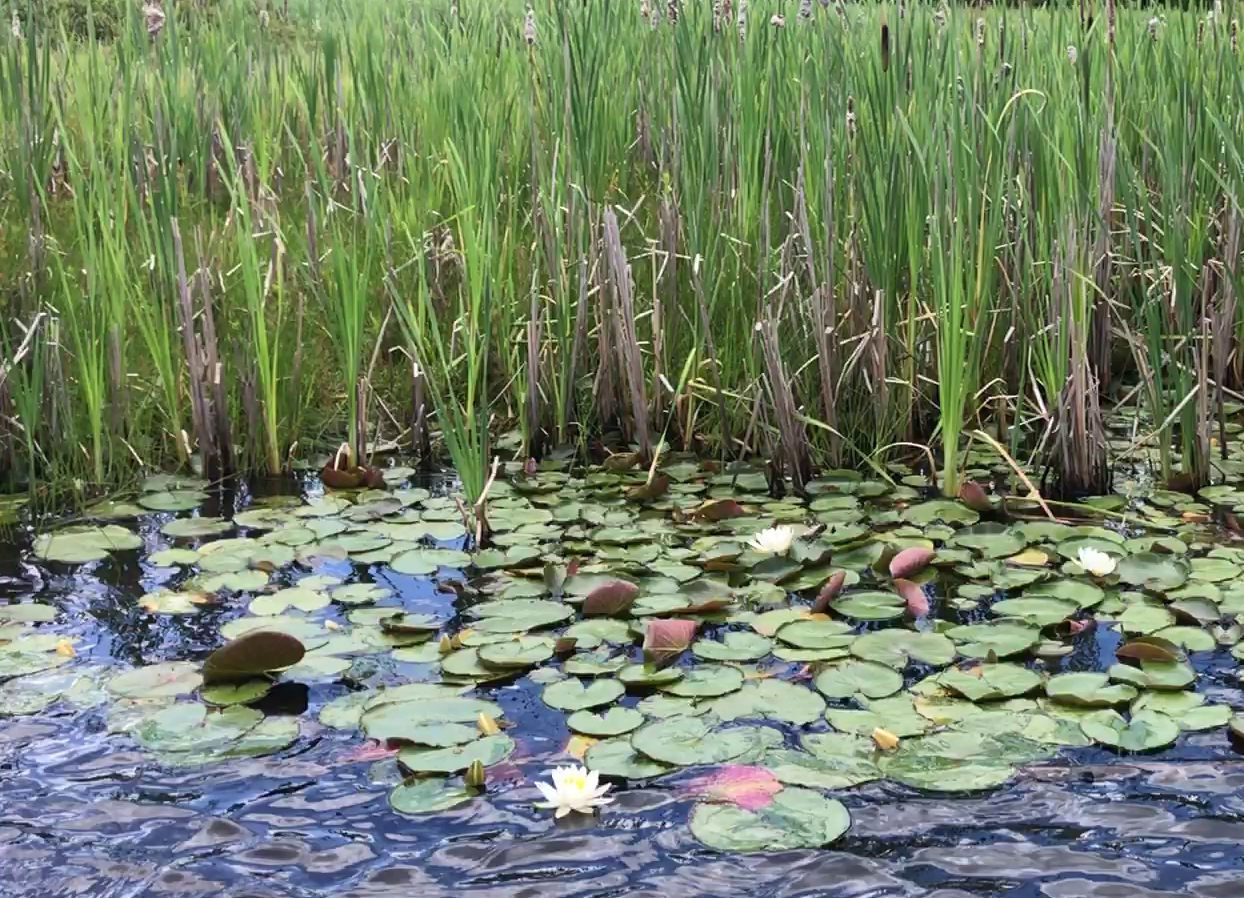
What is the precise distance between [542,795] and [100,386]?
5.39 ft

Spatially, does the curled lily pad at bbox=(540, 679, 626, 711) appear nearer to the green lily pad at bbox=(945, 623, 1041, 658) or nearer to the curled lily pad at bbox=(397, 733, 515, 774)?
the curled lily pad at bbox=(397, 733, 515, 774)

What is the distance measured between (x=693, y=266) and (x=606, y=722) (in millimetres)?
1338

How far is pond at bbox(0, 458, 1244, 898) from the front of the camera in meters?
1.56

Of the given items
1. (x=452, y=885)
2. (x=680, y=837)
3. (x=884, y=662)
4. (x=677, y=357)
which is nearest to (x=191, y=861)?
(x=452, y=885)

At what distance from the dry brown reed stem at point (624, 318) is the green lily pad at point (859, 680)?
103cm

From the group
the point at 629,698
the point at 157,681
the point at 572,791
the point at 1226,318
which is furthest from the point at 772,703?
the point at 1226,318

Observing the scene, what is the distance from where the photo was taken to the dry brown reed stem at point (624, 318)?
2852 millimetres

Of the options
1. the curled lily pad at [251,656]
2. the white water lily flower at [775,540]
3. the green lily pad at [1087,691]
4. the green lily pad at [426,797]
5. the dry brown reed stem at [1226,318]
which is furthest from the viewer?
the dry brown reed stem at [1226,318]

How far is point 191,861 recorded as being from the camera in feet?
5.12

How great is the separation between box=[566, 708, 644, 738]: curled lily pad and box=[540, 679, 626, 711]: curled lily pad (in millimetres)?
20

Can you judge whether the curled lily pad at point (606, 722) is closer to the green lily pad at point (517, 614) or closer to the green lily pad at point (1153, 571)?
the green lily pad at point (517, 614)

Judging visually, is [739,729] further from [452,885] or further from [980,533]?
[980,533]

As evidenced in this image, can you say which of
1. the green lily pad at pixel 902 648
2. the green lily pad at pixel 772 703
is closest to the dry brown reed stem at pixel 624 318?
the green lily pad at pixel 902 648

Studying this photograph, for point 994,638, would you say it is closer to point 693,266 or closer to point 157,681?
point 693,266
